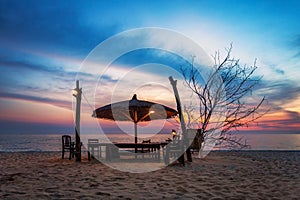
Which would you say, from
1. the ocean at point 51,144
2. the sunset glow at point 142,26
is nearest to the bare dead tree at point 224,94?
the sunset glow at point 142,26

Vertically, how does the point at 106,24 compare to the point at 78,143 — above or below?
above

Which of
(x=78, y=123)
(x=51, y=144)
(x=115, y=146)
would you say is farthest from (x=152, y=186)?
(x=51, y=144)

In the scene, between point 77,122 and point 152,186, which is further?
point 77,122

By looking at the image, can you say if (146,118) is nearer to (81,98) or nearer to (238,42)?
(81,98)

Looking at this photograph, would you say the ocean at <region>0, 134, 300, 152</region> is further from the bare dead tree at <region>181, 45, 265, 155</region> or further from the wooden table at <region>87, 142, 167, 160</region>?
the bare dead tree at <region>181, 45, 265, 155</region>

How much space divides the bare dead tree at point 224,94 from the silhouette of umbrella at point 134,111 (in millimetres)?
2349

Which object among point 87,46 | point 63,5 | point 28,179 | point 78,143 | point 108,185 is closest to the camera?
point 108,185

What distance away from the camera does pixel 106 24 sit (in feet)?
42.1

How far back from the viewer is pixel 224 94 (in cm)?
1238

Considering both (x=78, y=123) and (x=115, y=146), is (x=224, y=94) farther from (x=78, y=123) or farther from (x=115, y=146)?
(x=78, y=123)

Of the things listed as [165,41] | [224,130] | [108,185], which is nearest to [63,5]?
[165,41]

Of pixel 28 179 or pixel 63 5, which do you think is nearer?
pixel 28 179

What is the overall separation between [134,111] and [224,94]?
454 centimetres

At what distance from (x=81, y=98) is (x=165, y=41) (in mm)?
5735
